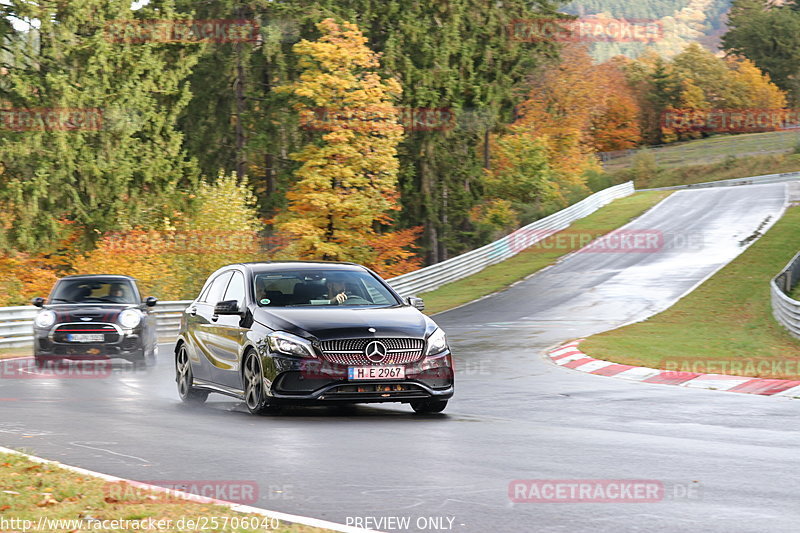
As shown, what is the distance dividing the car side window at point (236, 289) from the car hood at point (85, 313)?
22.1ft

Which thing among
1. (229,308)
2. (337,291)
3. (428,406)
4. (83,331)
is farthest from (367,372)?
(83,331)

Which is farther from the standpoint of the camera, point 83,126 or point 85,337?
point 83,126

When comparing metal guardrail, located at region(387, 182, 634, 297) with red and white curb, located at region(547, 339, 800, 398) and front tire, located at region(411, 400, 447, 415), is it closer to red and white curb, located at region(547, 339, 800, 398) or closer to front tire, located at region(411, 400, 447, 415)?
red and white curb, located at region(547, 339, 800, 398)

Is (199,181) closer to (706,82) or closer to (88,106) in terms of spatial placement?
(88,106)

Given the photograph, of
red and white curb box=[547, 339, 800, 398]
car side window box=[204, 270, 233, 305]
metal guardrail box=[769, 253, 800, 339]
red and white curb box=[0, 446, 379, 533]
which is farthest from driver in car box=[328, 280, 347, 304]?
metal guardrail box=[769, 253, 800, 339]

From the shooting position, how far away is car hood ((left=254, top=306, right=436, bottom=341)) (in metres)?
11.6

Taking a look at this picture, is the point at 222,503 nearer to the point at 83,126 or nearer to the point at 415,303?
the point at 415,303

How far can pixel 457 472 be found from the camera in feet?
27.0

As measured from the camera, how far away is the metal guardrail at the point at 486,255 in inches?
1677

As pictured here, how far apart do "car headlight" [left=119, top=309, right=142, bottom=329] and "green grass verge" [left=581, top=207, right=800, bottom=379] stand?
8047 mm

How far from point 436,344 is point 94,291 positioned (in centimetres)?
1088

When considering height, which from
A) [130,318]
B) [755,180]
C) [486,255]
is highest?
[130,318]

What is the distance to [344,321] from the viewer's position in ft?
→ 38.7

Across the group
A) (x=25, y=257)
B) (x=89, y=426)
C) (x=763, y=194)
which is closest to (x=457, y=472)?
(x=89, y=426)
